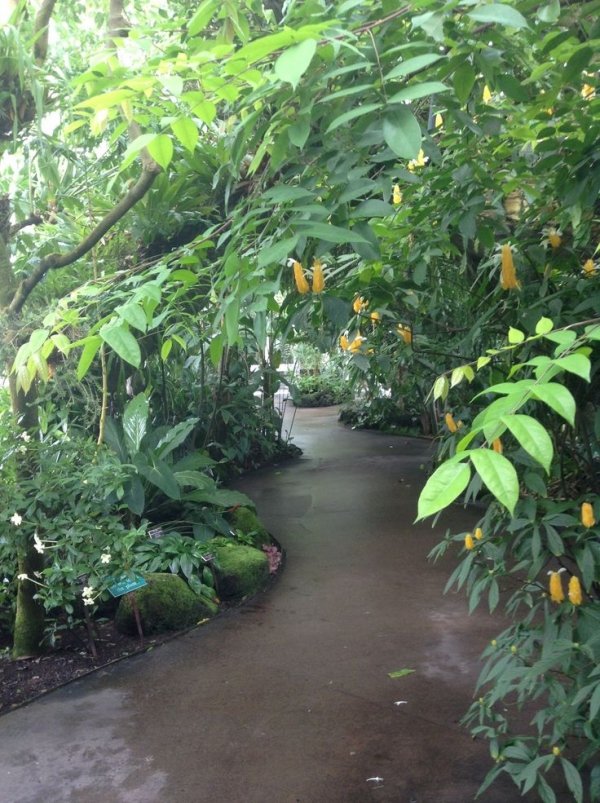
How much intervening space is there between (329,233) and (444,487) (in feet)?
2.22

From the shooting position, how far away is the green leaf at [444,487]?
105 cm

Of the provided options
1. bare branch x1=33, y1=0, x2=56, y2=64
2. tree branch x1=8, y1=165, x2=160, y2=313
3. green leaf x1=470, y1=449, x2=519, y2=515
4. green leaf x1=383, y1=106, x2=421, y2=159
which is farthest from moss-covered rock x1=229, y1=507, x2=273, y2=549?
green leaf x1=470, y1=449, x2=519, y2=515

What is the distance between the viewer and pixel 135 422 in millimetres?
5879

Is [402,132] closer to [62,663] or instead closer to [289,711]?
[289,711]

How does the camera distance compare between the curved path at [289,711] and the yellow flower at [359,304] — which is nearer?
the yellow flower at [359,304]

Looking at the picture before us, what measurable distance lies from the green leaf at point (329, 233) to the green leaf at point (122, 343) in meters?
0.46

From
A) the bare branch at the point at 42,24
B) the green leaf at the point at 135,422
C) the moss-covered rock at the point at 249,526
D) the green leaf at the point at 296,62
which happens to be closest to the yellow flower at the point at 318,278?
the green leaf at the point at 296,62

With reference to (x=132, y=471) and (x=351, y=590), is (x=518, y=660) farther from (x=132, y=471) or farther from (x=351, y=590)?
(x=132, y=471)

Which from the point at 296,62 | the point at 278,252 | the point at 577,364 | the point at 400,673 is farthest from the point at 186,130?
the point at 400,673

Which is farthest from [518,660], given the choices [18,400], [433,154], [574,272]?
[18,400]

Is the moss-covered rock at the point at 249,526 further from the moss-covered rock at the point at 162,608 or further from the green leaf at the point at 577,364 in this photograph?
the green leaf at the point at 577,364

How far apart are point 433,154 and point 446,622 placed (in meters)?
3.25

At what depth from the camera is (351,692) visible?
11.9 feet

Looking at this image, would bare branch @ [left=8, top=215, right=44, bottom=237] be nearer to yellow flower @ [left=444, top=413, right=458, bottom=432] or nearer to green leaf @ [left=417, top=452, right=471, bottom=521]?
yellow flower @ [left=444, top=413, right=458, bottom=432]
